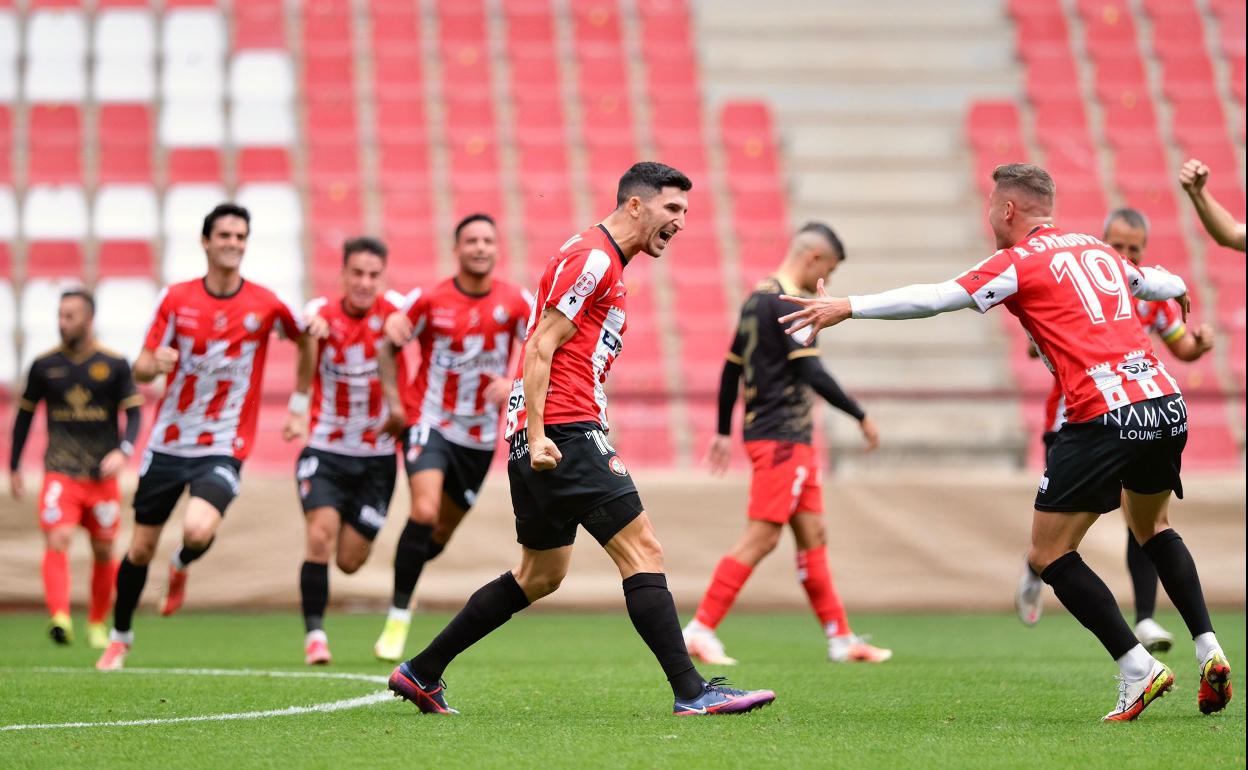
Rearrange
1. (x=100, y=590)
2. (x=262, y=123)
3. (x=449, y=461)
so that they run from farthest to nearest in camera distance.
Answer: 1. (x=262, y=123)
2. (x=100, y=590)
3. (x=449, y=461)

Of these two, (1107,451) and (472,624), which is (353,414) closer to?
(472,624)

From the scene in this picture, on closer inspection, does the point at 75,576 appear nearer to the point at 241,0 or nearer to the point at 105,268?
the point at 105,268

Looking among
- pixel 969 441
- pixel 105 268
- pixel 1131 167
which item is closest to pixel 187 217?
pixel 105 268

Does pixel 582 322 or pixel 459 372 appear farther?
pixel 459 372

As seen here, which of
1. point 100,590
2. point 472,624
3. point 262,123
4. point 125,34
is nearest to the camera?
point 472,624

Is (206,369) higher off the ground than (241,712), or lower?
higher

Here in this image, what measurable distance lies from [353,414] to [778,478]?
263 centimetres

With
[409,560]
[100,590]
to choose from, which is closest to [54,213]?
[100,590]

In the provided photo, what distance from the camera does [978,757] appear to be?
4566 mm

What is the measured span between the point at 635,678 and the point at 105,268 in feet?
42.8

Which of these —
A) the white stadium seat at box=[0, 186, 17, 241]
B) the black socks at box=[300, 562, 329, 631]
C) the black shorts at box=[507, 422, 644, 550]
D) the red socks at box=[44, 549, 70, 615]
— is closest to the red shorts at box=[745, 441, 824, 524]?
the black socks at box=[300, 562, 329, 631]

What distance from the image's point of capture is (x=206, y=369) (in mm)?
8328

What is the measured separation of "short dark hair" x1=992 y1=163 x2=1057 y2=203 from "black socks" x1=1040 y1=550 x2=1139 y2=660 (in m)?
1.42

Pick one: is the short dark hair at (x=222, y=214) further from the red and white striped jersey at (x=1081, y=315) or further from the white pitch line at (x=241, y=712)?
the red and white striped jersey at (x=1081, y=315)
